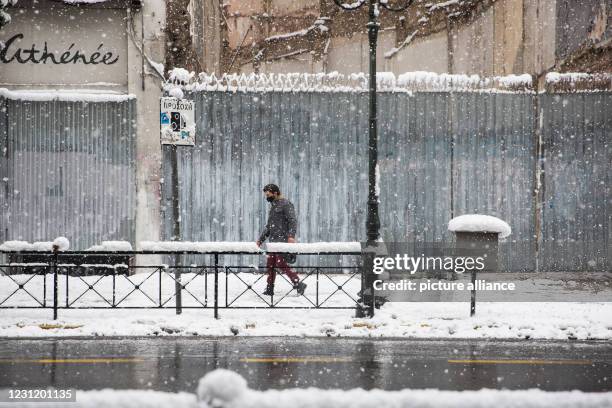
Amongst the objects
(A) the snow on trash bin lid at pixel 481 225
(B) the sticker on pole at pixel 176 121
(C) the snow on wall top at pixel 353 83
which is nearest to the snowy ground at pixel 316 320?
(A) the snow on trash bin lid at pixel 481 225

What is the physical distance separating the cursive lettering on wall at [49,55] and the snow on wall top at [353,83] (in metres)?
1.62

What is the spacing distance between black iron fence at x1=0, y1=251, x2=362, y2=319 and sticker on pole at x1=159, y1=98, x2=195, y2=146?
178cm

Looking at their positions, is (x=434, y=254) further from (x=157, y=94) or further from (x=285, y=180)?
(x=157, y=94)

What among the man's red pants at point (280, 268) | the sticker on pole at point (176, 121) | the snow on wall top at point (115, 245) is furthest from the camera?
the snow on wall top at point (115, 245)

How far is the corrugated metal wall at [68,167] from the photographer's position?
12.1 meters

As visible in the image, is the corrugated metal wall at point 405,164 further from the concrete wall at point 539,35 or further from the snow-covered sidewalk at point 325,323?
the concrete wall at point 539,35

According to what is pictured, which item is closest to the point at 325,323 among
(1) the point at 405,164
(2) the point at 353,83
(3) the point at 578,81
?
(1) the point at 405,164

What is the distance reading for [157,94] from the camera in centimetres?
1216

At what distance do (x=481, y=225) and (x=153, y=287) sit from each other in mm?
6186

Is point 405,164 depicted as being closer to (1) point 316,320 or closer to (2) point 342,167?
(2) point 342,167

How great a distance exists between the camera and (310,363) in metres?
6.56

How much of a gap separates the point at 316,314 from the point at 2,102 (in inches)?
324

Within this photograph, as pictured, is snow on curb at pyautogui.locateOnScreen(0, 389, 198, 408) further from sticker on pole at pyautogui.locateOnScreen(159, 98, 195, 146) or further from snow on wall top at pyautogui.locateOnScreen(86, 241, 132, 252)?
snow on wall top at pyautogui.locateOnScreen(86, 241, 132, 252)

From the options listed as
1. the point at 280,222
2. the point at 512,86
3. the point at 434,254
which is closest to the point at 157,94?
the point at 280,222
